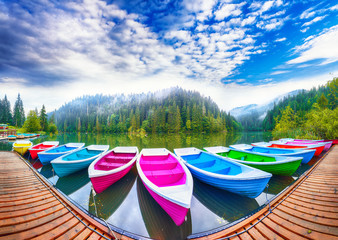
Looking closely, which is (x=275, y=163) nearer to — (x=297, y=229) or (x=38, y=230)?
(x=297, y=229)

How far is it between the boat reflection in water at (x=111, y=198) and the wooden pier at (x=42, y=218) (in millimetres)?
1976

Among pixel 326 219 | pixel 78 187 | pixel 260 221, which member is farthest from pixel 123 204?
pixel 326 219

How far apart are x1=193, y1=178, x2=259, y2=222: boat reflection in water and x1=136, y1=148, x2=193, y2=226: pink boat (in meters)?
1.69

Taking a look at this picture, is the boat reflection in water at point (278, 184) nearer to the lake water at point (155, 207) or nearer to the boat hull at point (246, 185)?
the lake water at point (155, 207)

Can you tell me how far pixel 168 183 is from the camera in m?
6.02

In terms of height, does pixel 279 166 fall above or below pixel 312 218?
below

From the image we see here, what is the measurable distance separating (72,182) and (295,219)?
10765 millimetres

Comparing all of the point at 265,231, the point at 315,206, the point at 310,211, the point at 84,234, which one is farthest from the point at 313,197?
the point at 84,234

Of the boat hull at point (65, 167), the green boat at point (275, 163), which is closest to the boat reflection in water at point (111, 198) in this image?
the boat hull at point (65, 167)

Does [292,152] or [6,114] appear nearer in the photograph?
[292,152]

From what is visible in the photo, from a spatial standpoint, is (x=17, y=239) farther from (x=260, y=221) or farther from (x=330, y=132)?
(x=330, y=132)

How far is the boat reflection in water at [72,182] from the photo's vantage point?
7336 mm

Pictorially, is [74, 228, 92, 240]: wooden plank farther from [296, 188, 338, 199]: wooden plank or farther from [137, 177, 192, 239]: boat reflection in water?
[296, 188, 338, 199]: wooden plank

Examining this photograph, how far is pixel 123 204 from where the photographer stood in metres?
5.95
